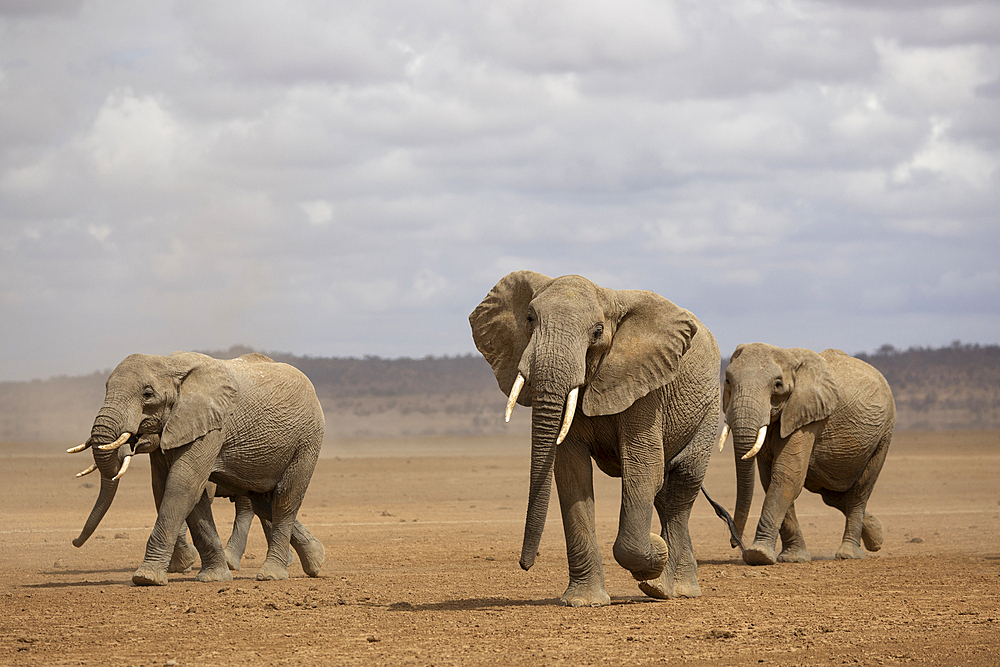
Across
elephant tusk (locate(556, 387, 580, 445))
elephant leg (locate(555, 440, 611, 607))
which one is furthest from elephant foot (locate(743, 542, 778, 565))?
elephant tusk (locate(556, 387, 580, 445))

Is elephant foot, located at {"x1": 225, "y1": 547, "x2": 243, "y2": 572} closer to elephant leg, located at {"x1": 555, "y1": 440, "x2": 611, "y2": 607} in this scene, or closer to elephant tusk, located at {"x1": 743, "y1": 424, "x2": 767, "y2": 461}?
elephant leg, located at {"x1": 555, "y1": 440, "x2": 611, "y2": 607}

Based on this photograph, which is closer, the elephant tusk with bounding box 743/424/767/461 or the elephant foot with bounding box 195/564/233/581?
the elephant foot with bounding box 195/564/233/581

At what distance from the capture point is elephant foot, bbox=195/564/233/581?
13.2 m

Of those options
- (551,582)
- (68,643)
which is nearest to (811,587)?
(551,582)

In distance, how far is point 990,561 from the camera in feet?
47.8

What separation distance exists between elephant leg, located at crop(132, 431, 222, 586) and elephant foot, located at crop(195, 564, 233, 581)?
0.69 meters

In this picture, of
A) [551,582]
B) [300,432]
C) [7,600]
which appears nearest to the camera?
[7,600]

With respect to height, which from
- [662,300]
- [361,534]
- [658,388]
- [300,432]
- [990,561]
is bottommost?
[361,534]

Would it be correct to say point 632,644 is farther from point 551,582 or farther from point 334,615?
point 551,582

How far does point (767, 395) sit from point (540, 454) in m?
6.38

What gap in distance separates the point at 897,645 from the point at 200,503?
7.81 meters

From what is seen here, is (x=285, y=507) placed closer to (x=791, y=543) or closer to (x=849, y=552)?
(x=791, y=543)

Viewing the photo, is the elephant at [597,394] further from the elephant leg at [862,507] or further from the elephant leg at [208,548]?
the elephant leg at [862,507]

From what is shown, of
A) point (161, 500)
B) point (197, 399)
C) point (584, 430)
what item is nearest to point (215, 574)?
point (161, 500)
